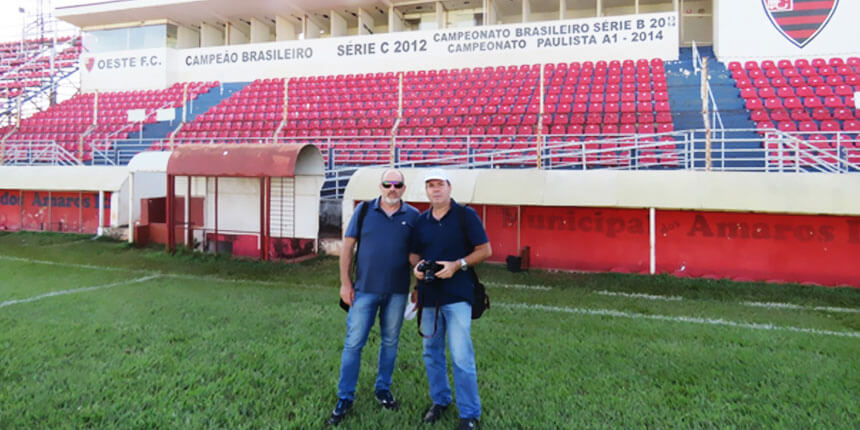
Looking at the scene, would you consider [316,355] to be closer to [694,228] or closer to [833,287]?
[694,228]

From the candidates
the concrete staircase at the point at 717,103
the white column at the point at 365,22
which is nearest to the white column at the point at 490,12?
the white column at the point at 365,22

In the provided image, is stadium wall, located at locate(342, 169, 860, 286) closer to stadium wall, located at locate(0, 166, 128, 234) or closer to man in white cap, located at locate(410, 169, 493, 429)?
man in white cap, located at locate(410, 169, 493, 429)

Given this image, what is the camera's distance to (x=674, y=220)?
27.5ft

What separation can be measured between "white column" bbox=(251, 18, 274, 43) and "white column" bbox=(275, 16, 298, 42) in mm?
901

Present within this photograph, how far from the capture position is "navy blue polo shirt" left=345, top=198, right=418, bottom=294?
317 centimetres

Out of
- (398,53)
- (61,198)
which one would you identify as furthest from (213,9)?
(61,198)

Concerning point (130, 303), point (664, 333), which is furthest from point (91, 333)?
point (664, 333)

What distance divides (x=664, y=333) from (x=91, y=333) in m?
5.66

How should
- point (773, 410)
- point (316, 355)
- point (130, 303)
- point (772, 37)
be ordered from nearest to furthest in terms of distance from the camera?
point (773, 410)
point (316, 355)
point (130, 303)
point (772, 37)

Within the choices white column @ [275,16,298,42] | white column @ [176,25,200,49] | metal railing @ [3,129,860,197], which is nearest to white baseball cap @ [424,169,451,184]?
metal railing @ [3,129,860,197]

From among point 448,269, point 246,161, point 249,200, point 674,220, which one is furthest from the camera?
point 249,200

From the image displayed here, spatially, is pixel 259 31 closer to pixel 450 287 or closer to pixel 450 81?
pixel 450 81

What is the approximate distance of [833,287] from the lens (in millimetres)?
7480

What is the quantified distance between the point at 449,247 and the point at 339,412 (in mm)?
1256
